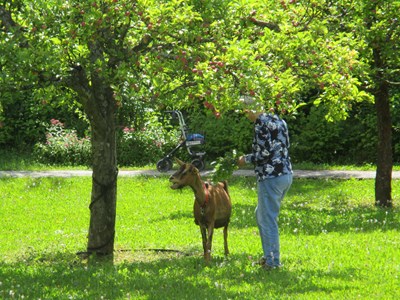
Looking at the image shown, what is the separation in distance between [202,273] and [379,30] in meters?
6.44

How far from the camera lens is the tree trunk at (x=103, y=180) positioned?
10.8 metres

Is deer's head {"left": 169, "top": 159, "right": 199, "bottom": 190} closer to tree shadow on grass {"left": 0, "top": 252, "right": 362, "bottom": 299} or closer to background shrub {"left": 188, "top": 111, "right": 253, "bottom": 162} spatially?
tree shadow on grass {"left": 0, "top": 252, "right": 362, "bottom": 299}

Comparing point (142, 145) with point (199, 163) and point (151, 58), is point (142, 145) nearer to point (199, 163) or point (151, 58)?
point (199, 163)

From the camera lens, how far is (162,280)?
29.9 feet

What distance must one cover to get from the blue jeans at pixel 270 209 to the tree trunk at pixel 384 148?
686 cm

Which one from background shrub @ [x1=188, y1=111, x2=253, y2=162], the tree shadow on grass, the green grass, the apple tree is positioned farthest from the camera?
background shrub @ [x1=188, y1=111, x2=253, y2=162]

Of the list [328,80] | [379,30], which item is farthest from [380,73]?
[328,80]

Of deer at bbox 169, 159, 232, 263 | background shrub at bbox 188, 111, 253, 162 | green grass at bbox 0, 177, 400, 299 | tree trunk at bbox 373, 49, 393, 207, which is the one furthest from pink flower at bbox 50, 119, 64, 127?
deer at bbox 169, 159, 232, 263

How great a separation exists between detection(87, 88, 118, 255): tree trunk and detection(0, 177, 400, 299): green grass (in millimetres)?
314

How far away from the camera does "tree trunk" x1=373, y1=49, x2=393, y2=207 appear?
15764 mm

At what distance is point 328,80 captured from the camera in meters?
9.98

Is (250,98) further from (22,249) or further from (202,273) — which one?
(22,249)

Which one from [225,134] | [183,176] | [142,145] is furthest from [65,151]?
[183,176]

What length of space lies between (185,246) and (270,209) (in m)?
2.96
